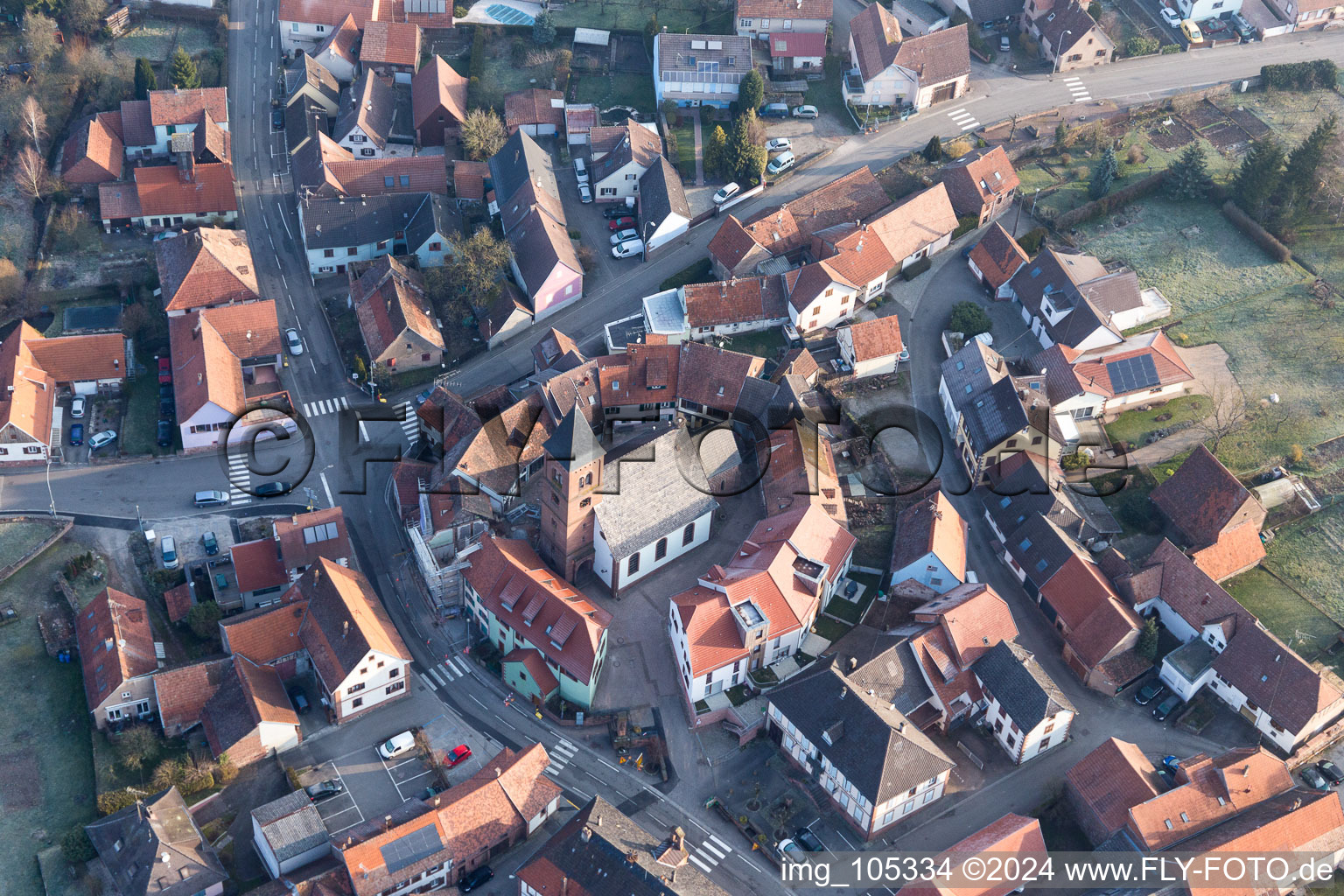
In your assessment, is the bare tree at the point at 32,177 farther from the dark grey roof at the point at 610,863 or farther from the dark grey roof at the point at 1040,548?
the dark grey roof at the point at 1040,548

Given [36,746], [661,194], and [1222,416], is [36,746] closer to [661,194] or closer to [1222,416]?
[661,194]

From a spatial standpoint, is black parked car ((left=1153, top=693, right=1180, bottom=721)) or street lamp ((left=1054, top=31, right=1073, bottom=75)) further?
street lamp ((left=1054, top=31, right=1073, bottom=75))

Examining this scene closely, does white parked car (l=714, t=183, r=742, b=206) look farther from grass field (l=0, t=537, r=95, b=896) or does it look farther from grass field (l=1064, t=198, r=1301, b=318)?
grass field (l=0, t=537, r=95, b=896)

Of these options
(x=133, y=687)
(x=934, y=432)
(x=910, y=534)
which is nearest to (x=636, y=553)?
(x=910, y=534)

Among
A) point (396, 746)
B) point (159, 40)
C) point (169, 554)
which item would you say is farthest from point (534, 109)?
point (396, 746)

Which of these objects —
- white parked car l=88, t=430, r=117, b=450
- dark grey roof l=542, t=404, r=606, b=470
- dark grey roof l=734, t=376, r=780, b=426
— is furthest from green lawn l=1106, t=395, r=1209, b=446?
white parked car l=88, t=430, r=117, b=450

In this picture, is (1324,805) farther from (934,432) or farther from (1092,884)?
(934,432)
